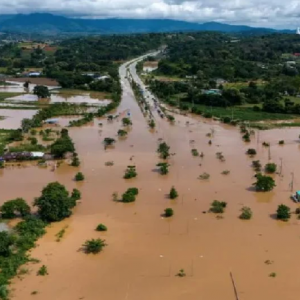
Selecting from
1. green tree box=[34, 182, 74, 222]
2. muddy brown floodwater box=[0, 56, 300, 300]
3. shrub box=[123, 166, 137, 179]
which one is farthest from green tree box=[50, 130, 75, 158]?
green tree box=[34, 182, 74, 222]

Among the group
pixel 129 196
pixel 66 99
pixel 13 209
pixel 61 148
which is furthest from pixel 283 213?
pixel 66 99

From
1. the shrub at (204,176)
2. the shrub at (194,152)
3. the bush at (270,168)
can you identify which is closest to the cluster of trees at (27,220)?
the shrub at (204,176)

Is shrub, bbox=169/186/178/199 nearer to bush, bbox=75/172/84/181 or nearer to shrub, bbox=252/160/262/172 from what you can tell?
bush, bbox=75/172/84/181

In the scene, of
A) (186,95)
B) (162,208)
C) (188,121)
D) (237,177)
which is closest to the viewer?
(162,208)

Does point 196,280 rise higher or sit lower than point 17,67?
lower

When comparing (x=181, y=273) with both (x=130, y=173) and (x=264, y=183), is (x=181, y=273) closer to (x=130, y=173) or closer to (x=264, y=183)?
(x=264, y=183)

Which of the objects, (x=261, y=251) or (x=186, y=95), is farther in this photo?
(x=186, y=95)

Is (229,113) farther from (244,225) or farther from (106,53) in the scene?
(106,53)

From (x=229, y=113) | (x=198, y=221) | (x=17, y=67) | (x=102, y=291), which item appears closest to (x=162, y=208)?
(x=198, y=221)
